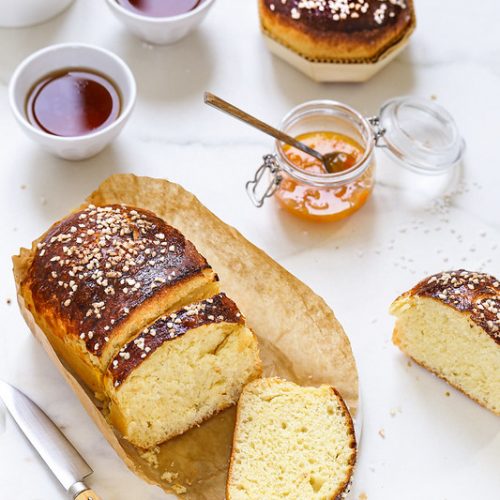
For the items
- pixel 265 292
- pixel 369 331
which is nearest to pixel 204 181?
pixel 265 292

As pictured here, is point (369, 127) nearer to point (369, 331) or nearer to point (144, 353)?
point (369, 331)

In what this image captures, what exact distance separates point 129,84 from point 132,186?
0.48 metres

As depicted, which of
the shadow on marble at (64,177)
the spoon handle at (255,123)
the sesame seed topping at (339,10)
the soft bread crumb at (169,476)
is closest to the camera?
the soft bread crumb at (169,476)

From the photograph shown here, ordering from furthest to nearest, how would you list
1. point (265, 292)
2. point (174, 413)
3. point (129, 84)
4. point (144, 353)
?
point (129, 84) → point (265, 292) → point (174, 413) → point (144, 353)

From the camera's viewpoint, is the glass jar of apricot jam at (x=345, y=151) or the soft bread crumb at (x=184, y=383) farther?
the glass jar of apricot jam at (x=345, y=151)

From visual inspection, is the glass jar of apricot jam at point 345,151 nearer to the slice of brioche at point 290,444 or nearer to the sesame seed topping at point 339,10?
the sesame seed topping at point 339,10

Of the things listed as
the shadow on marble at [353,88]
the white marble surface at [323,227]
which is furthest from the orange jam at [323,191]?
the shadow on marble at [353,88]

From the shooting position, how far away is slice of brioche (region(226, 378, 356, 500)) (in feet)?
11.4

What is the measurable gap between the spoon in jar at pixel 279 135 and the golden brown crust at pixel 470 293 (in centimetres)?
66

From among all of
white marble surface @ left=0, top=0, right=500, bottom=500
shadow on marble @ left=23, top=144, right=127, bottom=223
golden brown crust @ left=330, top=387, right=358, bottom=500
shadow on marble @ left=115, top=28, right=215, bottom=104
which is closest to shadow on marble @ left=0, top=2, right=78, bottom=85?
white marble surface @ left=0, top=0, right=500, bottom=500

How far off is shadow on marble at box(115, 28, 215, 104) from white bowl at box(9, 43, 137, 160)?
297mm

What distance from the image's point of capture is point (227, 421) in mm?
3777

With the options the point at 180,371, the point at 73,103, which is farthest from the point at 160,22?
the point at 180,371

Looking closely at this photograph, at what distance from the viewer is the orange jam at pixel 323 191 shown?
Result: 4184 millimetres
